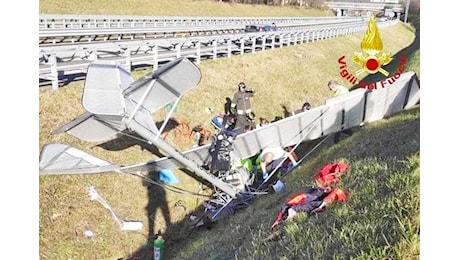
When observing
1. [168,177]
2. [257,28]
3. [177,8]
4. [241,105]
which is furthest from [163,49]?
[168,177]

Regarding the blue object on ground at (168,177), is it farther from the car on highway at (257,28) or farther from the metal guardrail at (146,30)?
the car on highway at (257,28)

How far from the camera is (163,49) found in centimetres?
1361

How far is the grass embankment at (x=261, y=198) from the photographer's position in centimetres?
648

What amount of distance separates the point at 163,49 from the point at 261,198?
529cm

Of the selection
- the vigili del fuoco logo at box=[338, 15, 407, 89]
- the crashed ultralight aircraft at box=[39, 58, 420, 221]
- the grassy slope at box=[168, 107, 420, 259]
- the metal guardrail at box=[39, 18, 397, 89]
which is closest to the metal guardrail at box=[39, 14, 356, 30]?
the metal guardrail at box=[39, 18, 397, 89]

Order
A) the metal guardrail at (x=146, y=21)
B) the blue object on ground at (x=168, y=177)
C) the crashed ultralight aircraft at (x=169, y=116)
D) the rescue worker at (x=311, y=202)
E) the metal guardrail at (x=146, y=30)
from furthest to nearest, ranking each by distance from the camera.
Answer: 1. the metal guardrail at (x=146, y=30)
2. the metal guardrail at (x=146, y=21)
3. the blue object on ground at (x=168, y=177)
4. the crashed ultralight aircraft at (x=169, y=116)
5. the rescue worker at (x=311, y=202)

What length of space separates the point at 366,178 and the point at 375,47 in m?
2.38

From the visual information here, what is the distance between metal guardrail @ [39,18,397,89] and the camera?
440 inches

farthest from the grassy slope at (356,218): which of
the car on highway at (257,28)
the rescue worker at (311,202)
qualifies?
the car on highway at (257,28)

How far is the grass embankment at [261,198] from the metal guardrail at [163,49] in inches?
14.5

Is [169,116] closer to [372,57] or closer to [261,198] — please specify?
[261,198]

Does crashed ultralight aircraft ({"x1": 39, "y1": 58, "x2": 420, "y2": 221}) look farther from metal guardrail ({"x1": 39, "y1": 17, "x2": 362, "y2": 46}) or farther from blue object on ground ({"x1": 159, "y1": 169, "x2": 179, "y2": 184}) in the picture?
metal guardrail ({"x1": 39, "y1": 17, "x2": 362, "y2": 46})

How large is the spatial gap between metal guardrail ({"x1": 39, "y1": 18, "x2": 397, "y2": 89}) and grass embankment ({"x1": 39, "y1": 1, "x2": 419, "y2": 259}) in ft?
1.20
